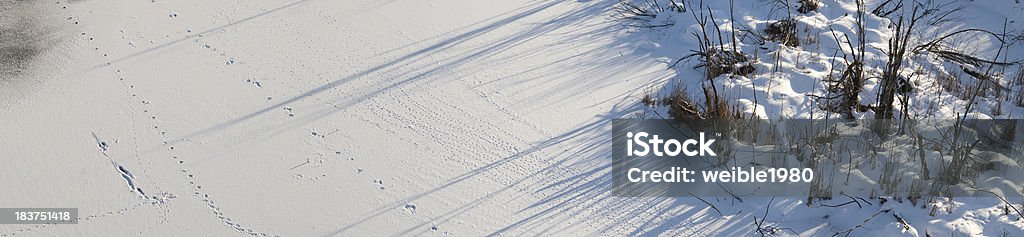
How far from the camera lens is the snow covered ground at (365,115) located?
4.06m

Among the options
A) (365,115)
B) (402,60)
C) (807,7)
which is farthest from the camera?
(807,7)

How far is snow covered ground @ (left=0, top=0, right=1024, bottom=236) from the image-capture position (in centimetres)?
406

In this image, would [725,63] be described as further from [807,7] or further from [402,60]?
[402,60]

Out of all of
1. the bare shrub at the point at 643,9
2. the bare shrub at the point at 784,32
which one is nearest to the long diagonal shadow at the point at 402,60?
the bare shrub at the point at 643,9

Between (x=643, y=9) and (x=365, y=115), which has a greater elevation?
(x=643, y=9)

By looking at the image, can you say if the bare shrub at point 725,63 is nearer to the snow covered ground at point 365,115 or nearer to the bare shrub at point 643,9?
the snow covered ground at point 365,115

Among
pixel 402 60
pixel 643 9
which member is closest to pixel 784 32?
pixel 643 9

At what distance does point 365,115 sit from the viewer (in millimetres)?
4812

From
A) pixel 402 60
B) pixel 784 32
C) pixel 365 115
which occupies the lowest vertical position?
pixel 365 115

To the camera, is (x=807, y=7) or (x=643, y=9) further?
(x=643, y=9)

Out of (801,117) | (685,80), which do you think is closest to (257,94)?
(685,80)

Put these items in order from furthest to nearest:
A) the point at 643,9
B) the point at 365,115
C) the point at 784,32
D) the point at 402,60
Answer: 1. the point at 643,9
2. the point at 784,32
3. the point at 402,60
4. the point at 365,115

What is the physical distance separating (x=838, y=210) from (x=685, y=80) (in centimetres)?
128

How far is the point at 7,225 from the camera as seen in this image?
406cm
